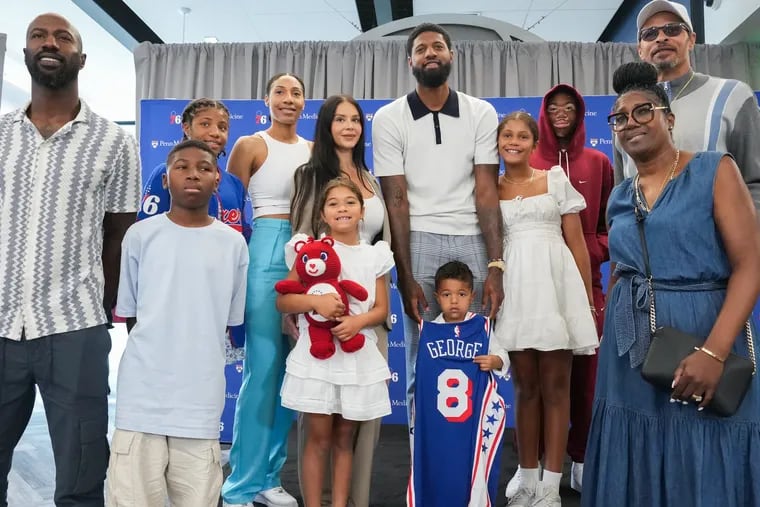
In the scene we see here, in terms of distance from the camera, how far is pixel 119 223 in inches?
83.1

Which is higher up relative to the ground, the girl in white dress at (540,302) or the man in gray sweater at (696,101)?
the man in gray sweater at (696,101)

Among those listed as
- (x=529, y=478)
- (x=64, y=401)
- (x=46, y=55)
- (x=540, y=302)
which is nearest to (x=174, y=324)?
(x=64, y=401)

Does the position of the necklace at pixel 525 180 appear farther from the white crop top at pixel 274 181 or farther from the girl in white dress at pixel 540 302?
the white crop top at pixel 274 181

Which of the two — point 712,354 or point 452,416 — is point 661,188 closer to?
point 712,354

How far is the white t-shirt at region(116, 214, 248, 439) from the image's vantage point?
1939 millimetres

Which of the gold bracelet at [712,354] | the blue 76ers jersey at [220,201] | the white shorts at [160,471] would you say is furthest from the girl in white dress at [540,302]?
the white shorts at [160,471]

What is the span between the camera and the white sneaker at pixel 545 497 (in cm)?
247

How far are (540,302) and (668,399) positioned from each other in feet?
2.70

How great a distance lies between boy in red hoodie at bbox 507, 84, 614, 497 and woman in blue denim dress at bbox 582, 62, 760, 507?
3.43 feet

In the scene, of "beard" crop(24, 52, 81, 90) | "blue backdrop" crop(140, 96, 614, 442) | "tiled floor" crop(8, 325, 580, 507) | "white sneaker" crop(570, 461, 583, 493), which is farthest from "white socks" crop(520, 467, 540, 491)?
"beard" crop(24, 52, 81, 90)

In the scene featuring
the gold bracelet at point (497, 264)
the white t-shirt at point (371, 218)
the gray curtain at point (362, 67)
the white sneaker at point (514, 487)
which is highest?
the gray curtain at point (362, 67)

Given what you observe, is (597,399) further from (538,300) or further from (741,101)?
(741,101)

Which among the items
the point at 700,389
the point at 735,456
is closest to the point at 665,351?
the point at 700,389

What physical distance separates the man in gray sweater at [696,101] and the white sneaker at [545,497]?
4.22ft
